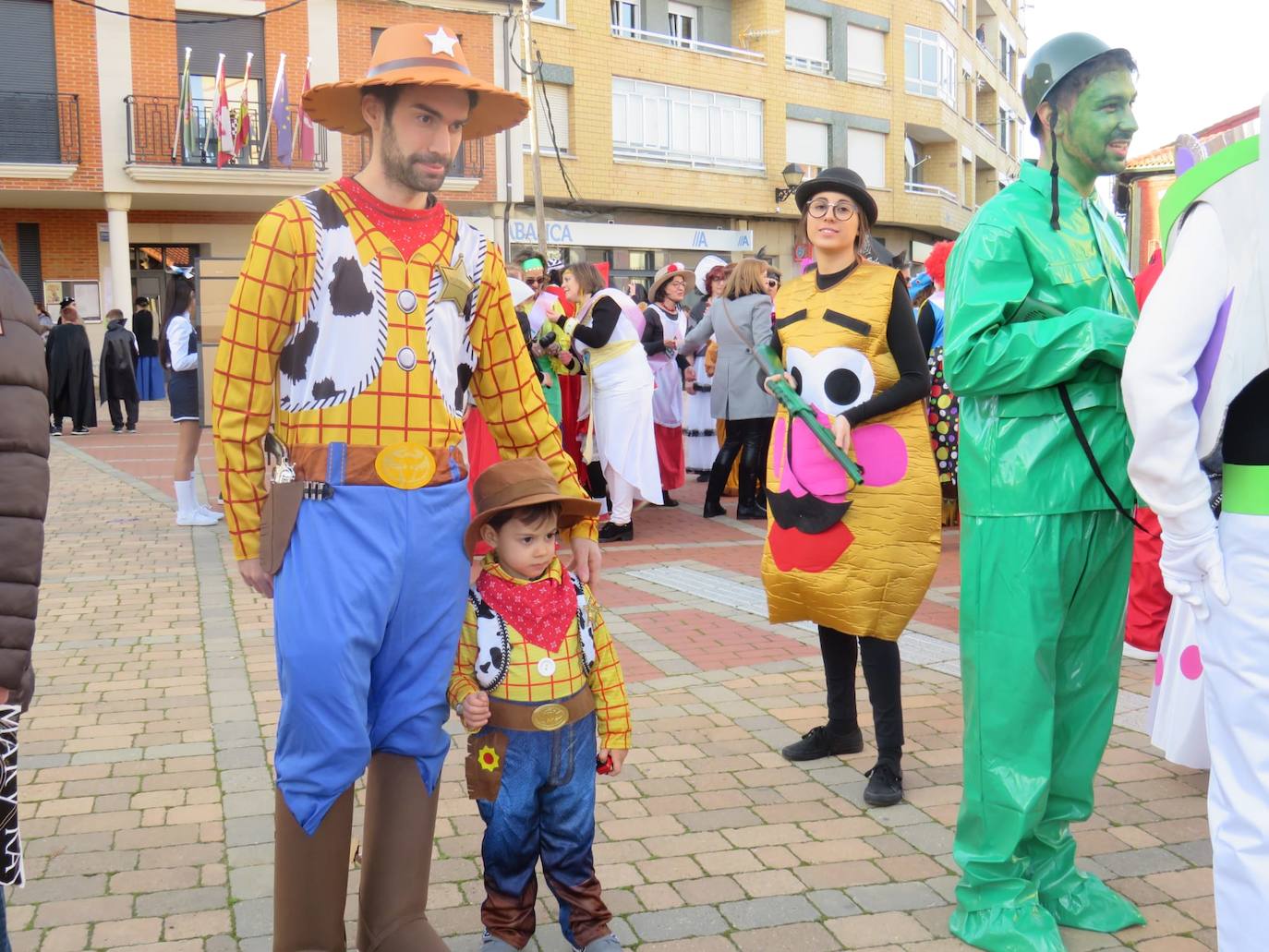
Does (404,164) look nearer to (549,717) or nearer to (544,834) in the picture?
(549,717)

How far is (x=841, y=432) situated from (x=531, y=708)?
1601 millimetres

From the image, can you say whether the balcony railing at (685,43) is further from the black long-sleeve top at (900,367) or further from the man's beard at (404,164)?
the man's beard at (404,164)

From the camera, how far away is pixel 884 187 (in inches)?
1470

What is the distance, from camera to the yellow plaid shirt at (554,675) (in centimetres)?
307

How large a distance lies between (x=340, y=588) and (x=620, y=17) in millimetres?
30614

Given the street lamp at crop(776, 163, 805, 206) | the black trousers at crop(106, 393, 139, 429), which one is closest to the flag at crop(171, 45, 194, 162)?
the black trousers at crop(106, 393, 139, 429)

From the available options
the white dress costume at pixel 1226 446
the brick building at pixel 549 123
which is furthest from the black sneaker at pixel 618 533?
the brick building at pixel 549 123

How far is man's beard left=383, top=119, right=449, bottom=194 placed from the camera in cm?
284

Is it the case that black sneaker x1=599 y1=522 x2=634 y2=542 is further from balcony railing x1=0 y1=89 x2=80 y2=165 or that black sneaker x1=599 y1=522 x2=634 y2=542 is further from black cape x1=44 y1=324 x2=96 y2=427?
balcony railing x1=0 y1=89 x2=80 y2=165

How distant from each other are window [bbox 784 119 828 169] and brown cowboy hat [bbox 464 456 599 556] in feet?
105

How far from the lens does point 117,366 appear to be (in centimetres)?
1920

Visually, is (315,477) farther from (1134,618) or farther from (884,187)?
(884,187)

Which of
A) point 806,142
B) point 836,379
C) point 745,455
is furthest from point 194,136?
point 836,379

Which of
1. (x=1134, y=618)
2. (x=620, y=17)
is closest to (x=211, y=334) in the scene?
(x=1134, y=618)
